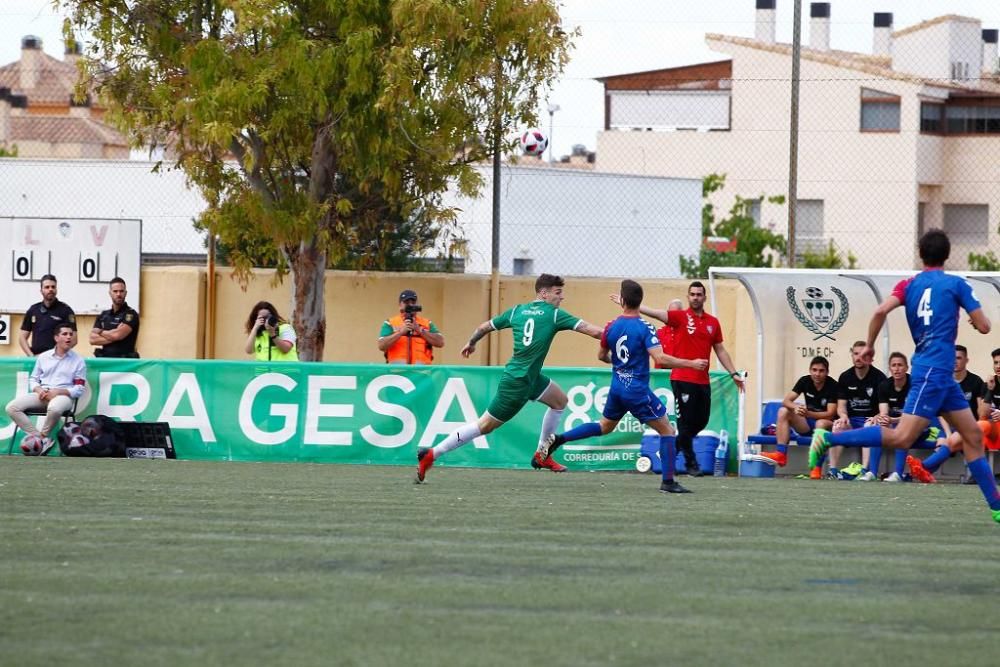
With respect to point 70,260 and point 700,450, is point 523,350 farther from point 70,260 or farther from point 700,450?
point 70,260

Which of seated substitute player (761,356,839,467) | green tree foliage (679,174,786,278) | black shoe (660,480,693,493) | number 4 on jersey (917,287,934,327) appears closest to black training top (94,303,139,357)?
seated substitute player (761,356,839,467)

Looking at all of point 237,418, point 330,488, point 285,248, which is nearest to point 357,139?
point 285,248

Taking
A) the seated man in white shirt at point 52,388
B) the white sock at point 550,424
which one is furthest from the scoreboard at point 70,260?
the white sock at point 550,424

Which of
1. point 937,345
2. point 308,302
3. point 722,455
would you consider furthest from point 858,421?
point 937,345

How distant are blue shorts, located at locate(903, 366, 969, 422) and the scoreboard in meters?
12.9

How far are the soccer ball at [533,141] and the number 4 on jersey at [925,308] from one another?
1027cm

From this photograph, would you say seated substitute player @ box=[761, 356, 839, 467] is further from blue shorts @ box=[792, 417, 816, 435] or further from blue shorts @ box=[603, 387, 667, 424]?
blue shorts @ box=[603, 387, 667, 424]

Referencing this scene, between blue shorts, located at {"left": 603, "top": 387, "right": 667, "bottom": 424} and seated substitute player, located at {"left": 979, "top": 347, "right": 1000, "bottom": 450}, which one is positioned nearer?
blue shorts, located at {"left": 603, "top": 387, "right": 667, "bottom": 424}

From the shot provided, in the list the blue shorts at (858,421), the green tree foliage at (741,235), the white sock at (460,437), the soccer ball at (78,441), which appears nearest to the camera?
the white sock at (460,437)

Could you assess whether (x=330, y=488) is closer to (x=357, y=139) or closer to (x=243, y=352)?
(x=357, y=139)

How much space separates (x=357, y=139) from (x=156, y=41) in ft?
9.13

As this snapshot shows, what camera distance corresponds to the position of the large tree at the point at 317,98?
18078 millimetres

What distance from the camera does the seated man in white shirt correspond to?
16.6 metres

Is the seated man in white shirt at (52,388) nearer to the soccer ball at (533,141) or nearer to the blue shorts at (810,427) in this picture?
the soccer ball at (533,141)
